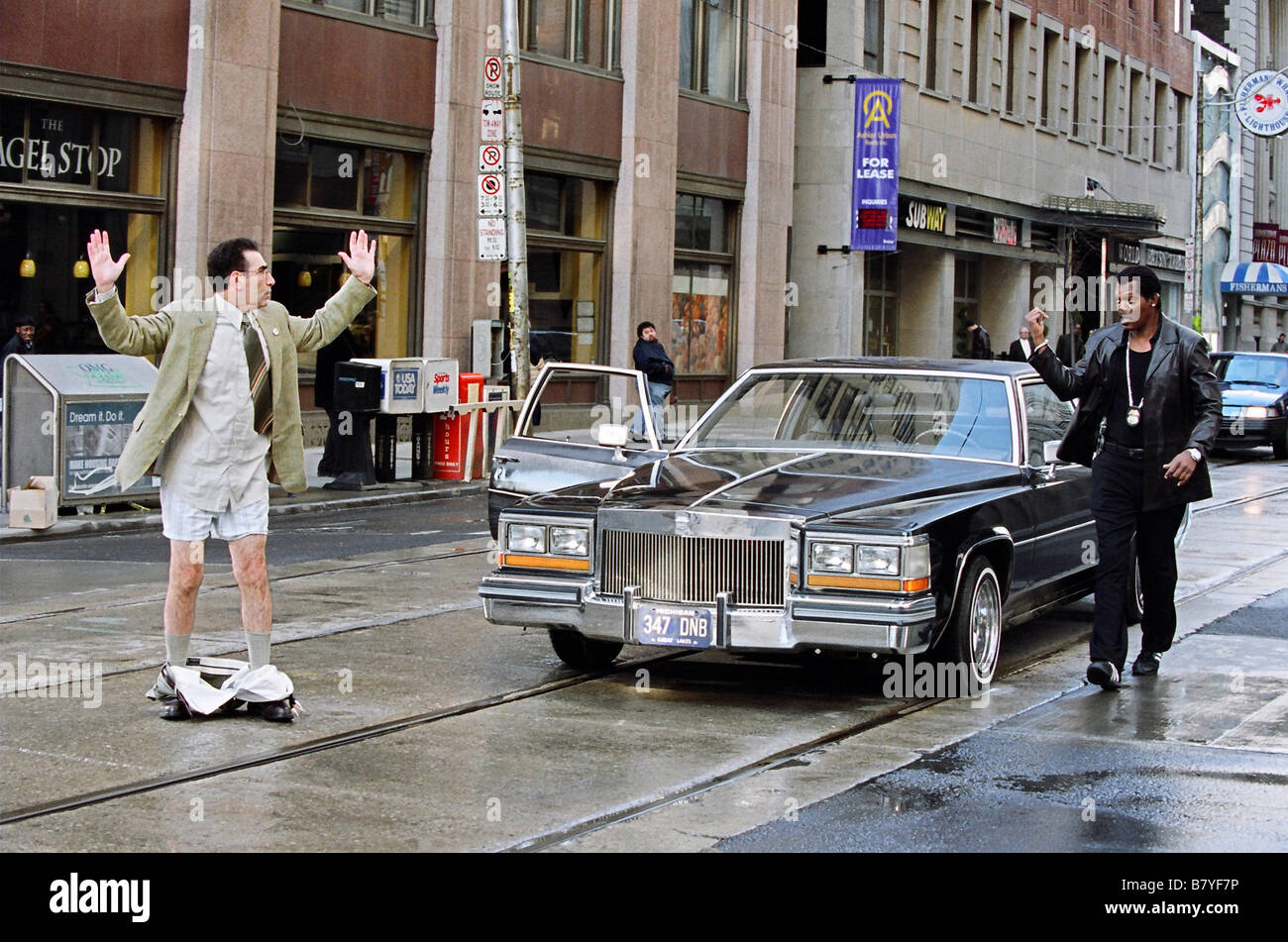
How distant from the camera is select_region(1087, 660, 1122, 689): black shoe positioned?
27.9 ft

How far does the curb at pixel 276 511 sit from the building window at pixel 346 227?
3.93 metres

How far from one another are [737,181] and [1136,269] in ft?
81.1

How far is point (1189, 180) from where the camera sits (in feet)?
198

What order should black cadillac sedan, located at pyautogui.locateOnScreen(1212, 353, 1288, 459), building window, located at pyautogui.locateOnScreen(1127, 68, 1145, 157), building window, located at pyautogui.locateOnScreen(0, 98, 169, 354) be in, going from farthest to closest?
building window, located at pyautogui.locateOnScreen(1127, 68, 1145, 157), black cadillac sedan, located at pyautogui.locateOnScreen(1212, 353, 1288, 459), building window, located at pyautogui.locateOnScreen(0, 98, 169, 354)

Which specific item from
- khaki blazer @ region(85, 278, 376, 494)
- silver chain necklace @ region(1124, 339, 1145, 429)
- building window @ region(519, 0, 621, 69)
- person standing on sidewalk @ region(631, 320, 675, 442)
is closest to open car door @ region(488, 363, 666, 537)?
silver chain necklace @ region(1124, 339, 1145, 429)

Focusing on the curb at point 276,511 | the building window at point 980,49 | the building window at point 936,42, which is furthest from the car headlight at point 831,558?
the building window at point 980,49

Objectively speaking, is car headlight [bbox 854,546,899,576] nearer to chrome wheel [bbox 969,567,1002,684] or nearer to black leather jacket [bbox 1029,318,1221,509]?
chrome wheel [bbox 969,567,1002,684]

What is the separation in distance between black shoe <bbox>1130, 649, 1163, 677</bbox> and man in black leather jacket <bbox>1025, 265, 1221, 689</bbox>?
412 mm

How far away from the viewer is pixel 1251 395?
27578 mm

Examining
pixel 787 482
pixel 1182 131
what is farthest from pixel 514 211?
pixel 1182 131

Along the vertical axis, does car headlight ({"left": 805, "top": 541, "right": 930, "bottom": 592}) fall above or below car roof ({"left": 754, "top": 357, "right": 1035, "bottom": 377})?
below

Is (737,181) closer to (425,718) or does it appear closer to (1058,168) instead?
(1058,168)

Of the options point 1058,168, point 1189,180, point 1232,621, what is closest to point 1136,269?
point 1232,621

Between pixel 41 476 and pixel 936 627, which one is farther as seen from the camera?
pixel 41 476
